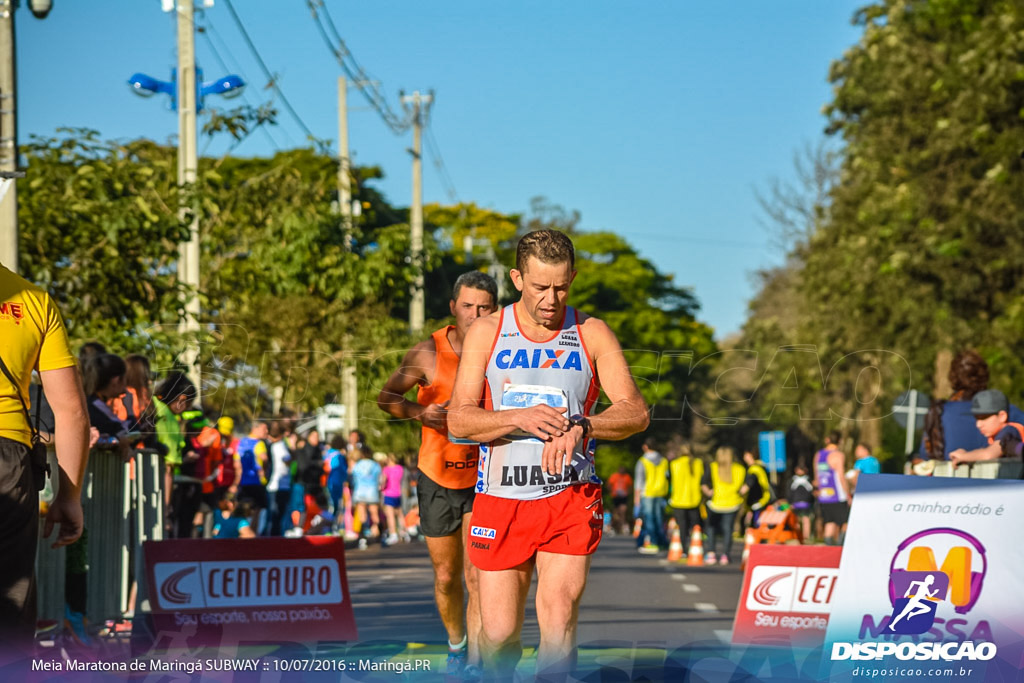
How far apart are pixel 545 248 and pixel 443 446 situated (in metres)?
2.69

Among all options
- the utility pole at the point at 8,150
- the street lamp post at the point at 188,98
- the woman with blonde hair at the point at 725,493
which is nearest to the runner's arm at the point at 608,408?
the utility pole at the point at 8,150

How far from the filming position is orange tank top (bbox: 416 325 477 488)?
8148 millimetres

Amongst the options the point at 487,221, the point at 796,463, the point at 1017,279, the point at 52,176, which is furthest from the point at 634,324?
the point at 52,176

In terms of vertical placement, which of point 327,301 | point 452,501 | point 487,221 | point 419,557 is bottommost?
point 419,557

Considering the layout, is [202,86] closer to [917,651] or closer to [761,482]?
[761,482]

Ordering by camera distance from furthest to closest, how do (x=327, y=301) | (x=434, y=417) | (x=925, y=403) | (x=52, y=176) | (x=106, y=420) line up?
(x=925, y=403) → (x=327, y=301) → (x=52, y=176) → (x=106, y=420) → (x=434, y=417)

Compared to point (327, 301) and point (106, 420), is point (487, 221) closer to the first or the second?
point (327, 301)

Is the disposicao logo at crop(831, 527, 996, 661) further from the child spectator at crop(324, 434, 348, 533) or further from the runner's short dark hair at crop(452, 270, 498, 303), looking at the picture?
the child spectator at crop(324, 434, 348, 533)

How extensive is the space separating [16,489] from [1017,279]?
27.3 meters

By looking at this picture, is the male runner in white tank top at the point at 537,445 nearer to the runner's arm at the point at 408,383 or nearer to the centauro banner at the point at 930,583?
the centauro banner at the point at 930,583

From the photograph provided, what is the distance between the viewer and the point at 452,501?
26.8ft

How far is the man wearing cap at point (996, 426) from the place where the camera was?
33.4 ft

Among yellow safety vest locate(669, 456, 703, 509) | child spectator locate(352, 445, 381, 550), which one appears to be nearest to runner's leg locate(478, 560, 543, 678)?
yellow safety vest locate(669, 456, 703, 509)

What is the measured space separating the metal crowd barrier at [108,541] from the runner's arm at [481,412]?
3.54 meters
